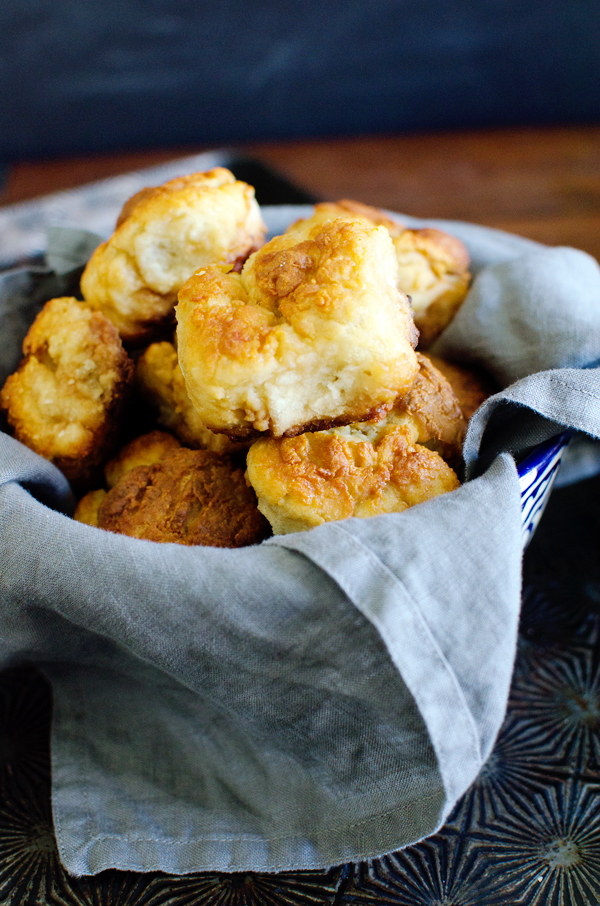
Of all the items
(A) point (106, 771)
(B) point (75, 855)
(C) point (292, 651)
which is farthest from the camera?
(A) point (106, 771)

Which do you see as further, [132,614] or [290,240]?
[290,240]

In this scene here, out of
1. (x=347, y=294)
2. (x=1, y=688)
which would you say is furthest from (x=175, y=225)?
(x=1, y=688)

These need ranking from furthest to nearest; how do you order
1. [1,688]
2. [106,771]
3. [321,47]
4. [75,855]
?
1. [321,47]
2. [1,688]
3. [106,771]
4. [75,855]

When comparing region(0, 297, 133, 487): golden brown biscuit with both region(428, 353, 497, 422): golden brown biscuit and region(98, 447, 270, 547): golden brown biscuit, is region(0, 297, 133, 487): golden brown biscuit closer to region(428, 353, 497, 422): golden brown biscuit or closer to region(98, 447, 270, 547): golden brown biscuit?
region(98, 447, 270, 547): golden brown biscuit

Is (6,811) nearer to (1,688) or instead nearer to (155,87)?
(1,688)

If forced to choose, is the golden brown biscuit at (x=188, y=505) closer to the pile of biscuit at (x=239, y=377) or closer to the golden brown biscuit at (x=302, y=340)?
the pile of biscuit at (x=239, y=377)

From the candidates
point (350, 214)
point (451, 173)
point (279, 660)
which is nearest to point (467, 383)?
point (350, 214)

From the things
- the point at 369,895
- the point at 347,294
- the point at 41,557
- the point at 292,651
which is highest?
the point at 347,294

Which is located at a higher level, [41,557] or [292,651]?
[41,557]
